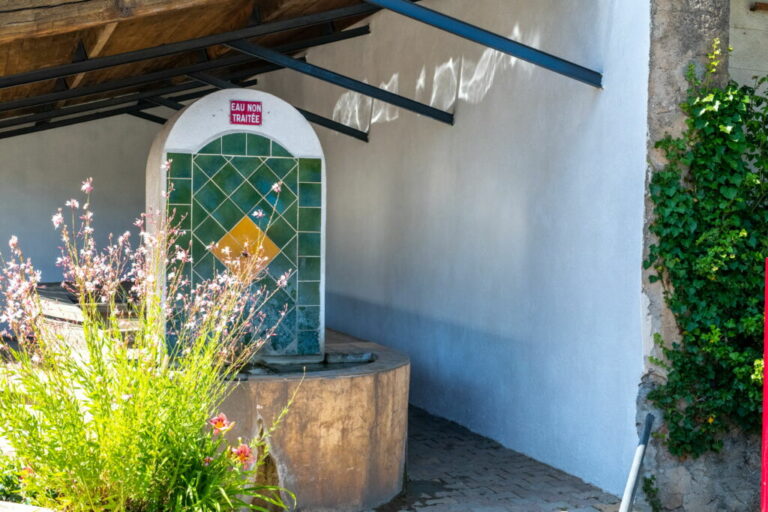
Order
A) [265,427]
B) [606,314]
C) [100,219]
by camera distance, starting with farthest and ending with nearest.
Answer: [100,219]
[606,314]
[265,427]

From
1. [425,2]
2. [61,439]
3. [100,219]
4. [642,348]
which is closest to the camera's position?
[61,439]

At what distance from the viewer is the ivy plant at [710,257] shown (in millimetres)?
4832

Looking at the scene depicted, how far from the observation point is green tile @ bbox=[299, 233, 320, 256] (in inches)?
229

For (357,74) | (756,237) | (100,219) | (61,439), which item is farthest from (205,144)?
(100,219)

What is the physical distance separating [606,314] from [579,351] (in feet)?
1.34

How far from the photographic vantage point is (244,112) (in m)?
5.63

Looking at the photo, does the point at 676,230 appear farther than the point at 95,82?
No

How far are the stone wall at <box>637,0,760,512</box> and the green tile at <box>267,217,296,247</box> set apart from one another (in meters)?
2.30

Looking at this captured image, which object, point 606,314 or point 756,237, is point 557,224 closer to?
point 606,314

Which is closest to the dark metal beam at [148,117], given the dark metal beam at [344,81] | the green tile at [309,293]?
the dark metal beam at [344,81]

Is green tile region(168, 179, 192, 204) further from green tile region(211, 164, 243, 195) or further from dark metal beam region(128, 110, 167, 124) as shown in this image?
dark metal beam region(128, 110, 167, 124)

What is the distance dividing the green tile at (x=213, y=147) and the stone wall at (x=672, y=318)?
105 inches

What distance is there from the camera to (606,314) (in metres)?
5.34

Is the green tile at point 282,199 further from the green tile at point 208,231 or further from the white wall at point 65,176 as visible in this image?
the white wall at point 65,176
